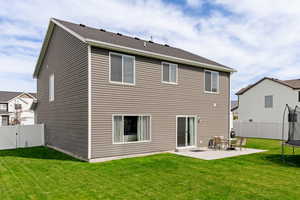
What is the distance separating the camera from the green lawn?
510cm

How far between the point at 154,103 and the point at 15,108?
107 feet

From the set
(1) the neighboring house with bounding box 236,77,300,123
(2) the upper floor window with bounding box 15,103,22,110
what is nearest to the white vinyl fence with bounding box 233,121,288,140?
(1) the neighboring house with bounding box 236,77,300,123

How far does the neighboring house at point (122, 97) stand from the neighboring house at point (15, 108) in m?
21.6

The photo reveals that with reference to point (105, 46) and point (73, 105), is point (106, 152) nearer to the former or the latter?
point (73, 105)

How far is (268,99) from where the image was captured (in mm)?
21969

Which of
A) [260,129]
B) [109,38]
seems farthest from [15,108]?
[260,129]

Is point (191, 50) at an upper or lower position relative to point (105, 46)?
upper

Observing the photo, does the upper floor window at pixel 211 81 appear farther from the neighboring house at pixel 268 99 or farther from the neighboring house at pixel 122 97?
the neighboring house at pixel 268 99

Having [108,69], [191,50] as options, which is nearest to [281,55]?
[191,50]

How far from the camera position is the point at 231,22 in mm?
11500

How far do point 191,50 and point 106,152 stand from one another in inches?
457

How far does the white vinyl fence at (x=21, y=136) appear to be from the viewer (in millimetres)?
12555

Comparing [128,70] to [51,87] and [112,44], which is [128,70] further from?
[51,87]

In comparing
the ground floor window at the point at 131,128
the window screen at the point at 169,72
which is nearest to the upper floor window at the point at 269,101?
the window screen at the point at 169,72
